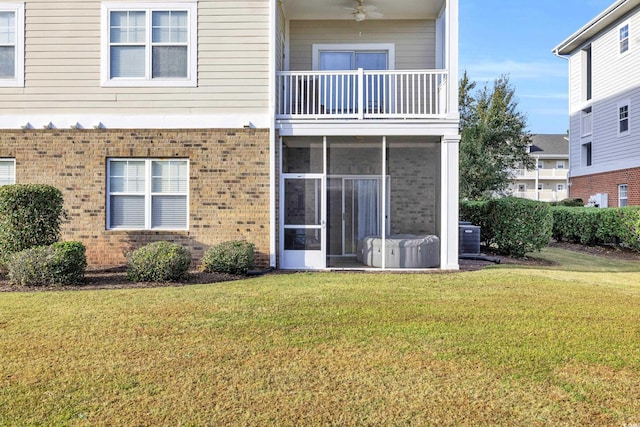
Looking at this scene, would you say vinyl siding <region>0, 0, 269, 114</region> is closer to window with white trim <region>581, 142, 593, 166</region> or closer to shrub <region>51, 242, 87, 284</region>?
shrub <region>51, 242, 87, 284</region>

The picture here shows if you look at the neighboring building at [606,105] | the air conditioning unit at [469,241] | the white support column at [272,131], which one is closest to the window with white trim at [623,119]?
the neighboring building at [606,105]

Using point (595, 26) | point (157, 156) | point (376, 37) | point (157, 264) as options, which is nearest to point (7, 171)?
point (157, 156)

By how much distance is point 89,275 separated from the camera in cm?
1024

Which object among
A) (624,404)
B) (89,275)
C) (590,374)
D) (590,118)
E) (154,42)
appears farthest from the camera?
(590,118)

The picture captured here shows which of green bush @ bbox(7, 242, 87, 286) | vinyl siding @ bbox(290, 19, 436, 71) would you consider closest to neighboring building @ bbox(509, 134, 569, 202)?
vinyl siding @ bbox(290, 19, 436, 71)

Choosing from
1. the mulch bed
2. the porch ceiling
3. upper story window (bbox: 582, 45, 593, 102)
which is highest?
upper story window (bbox: 582, 45, 593, 102)

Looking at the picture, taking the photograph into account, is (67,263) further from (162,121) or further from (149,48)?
(149,48)

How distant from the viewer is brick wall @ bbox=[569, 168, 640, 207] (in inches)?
804

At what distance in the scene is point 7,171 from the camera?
11.4m

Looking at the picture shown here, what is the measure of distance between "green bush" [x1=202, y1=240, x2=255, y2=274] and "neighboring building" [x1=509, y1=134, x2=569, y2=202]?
45.4 meters

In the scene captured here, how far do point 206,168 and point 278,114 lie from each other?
1.94 m

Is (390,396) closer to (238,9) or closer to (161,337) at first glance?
(161,337)

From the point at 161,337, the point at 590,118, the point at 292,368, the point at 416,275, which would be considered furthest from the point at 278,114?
the point at 590,118

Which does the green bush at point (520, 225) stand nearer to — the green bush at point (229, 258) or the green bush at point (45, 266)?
the green bush at point (229, 258)
